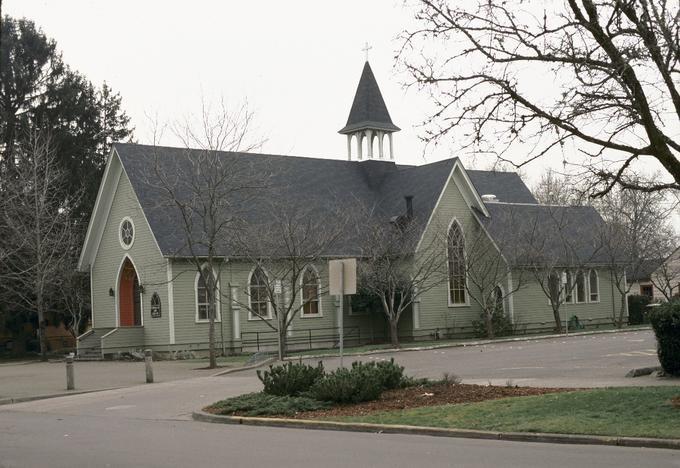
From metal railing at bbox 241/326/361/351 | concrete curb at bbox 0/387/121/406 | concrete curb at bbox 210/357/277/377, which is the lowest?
concrete curb at bbox 0/387/121/406

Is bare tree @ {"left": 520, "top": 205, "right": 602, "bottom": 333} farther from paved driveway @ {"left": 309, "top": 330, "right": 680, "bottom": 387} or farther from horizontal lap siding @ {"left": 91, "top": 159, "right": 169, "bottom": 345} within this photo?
horizontal lap siding @ {"left": 91, "top": 159, "right": 169, "bottom": 345}

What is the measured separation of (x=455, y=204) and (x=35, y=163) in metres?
19.4

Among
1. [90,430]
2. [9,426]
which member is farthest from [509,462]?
[9,426]

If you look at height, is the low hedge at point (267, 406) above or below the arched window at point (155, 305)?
below

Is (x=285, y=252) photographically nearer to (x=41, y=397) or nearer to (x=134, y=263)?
(x=134, y=263)

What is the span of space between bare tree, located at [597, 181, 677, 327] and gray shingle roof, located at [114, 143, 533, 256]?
8817 millimetres

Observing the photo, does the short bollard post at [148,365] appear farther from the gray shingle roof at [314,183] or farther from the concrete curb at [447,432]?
the gray shingle roof at [314,183]

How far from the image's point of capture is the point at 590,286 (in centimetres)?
5003

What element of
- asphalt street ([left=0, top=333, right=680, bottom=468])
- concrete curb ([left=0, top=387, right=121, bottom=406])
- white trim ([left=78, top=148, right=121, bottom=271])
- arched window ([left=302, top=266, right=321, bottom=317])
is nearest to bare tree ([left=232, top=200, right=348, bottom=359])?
arched window ([left=302, top=266, right=321, bottom=317])

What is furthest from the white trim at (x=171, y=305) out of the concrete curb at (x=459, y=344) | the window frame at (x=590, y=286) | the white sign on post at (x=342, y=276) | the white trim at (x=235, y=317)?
the window frame at (x=590, y=286)

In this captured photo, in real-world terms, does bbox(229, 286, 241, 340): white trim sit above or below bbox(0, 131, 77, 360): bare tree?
below

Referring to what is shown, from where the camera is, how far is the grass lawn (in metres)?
12.2

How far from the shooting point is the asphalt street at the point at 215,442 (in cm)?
1095

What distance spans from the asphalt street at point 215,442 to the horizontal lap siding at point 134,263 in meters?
14.1
